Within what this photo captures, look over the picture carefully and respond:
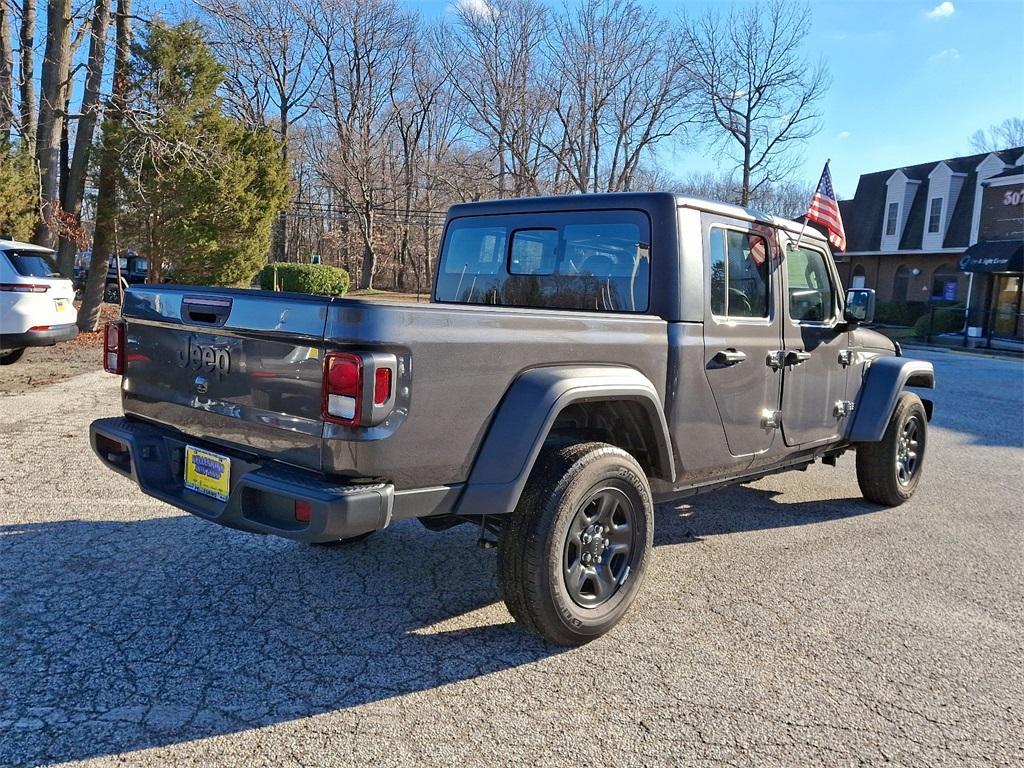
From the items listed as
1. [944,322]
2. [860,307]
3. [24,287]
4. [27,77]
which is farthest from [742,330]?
[944,322]

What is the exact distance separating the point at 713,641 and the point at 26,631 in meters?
2.97

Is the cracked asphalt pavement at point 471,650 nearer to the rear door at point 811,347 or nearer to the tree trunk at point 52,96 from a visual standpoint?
the rear door at point 811,347

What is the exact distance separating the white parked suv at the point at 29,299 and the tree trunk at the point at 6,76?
6.57 meters

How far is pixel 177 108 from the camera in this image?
55.5ft

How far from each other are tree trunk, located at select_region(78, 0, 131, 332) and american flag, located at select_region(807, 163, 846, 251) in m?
14.7

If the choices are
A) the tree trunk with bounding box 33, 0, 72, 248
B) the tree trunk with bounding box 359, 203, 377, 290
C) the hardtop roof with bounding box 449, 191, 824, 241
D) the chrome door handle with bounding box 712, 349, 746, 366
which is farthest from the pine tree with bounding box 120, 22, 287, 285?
the tree trunk with bounding box 359, 203, 377, 290

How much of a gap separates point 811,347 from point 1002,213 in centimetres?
2922

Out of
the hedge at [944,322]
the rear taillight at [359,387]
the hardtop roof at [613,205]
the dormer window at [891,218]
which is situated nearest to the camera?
the rear taillight at [359,387]

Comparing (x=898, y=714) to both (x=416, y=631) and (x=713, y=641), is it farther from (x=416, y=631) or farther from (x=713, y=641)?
(x=416, y=631)

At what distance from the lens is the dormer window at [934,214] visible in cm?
3303

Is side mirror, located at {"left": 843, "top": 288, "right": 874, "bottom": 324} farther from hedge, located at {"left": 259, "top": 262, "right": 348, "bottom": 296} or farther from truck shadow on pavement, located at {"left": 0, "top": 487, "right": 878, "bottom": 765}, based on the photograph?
hedge, located at {"left": 259, "top": 262, "right": 348, "bottom": 296}

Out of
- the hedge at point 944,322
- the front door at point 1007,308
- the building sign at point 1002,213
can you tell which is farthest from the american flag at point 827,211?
the building sign at point 1002,213

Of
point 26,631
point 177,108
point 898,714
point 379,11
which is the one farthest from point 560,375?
point 379,11

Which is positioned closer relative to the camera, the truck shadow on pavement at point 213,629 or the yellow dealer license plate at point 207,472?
the truck shadow on pavement at point 213,629
